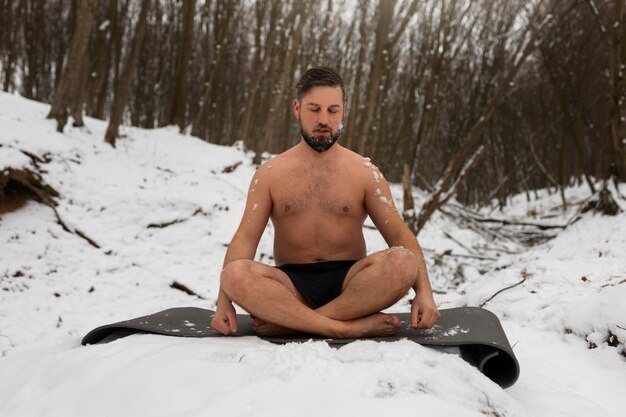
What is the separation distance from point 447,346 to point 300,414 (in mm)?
776

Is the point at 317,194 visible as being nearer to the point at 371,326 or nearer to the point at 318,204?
the point at 318,204

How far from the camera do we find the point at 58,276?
414cm

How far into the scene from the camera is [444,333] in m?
1.85

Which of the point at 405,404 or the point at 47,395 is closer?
the point at 405,404

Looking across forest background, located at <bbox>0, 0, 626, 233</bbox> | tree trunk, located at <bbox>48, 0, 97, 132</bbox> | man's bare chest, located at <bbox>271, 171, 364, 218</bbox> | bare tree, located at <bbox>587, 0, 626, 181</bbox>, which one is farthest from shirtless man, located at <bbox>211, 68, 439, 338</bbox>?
tree trunk, located at <bbox>48, 0, 97, 132</bbox>

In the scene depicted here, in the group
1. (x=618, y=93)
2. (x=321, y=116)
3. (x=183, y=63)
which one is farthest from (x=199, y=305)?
(x=183, y=63)

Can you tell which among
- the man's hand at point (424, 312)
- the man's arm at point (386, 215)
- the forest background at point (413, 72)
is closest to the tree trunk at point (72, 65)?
the forest background at point (413, 72)

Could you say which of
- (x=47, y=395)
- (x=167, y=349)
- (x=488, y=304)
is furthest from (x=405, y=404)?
(x=488, y=304)

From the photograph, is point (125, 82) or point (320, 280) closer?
point (320, 280)

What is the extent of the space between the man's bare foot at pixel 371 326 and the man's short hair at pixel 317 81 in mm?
1005

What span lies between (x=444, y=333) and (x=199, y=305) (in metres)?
3.04

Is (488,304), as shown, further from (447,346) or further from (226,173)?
(226,173)

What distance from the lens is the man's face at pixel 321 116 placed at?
205cm

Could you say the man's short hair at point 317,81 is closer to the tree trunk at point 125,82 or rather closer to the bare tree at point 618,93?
the bare tree at point 618,93
